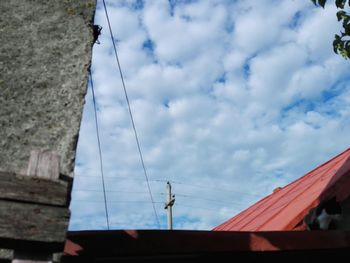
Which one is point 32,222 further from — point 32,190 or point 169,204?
point 169,204

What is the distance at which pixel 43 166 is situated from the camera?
2.09m

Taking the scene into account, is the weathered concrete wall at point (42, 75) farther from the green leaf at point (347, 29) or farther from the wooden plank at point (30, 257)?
the green leaf at point (347, 29)

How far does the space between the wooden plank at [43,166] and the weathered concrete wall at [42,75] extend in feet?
0.97

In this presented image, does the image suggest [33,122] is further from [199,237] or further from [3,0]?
[199,237]

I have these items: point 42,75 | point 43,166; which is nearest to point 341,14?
point 42,75

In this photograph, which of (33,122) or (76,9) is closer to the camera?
(33,122)

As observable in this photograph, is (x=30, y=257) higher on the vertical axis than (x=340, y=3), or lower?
lower

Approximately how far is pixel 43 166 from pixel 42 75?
81 cm

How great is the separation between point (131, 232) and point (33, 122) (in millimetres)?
1224

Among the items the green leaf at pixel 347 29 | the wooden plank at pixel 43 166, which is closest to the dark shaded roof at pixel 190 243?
the wooden plank at pixel 43 166

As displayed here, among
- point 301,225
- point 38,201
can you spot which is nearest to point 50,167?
point 38,201

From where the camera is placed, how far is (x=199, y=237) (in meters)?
3.40

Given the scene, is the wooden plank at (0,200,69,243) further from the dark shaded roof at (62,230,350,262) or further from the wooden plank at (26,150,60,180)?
the dark shaded roof at (62,230,350,262)

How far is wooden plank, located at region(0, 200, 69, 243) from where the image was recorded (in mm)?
1866
